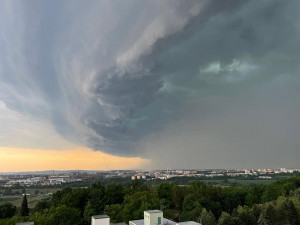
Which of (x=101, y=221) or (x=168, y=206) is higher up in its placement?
(x=101, y=221)

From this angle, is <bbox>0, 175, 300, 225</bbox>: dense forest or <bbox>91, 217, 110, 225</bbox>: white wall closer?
<bbox>91, 217, 110, 225</bbox>: white wall

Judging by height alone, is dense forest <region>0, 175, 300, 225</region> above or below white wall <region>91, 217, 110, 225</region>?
below

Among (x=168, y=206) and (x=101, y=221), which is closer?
(x=101, y=221)

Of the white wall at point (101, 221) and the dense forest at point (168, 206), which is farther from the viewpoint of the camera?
the dense forest at point (168, 206)

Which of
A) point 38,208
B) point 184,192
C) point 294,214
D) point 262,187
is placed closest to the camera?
point 294,214

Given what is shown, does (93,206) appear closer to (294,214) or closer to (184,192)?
(184,192)

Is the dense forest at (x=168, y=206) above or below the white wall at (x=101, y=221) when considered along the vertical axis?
below

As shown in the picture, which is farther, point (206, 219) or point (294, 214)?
point (294, 214)

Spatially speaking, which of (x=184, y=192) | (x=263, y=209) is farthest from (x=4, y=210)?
(x=263, y=209)
